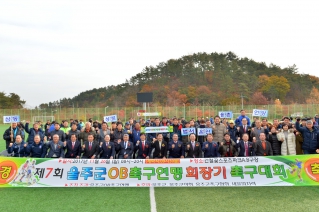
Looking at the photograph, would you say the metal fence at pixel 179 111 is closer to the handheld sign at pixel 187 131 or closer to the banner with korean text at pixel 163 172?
the handheld sign at pixel 187 131

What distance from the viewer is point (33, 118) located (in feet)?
144

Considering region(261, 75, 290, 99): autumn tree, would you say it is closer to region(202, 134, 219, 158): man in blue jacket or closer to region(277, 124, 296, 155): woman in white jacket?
region(277, 124, 296, 155): woman in white jacket

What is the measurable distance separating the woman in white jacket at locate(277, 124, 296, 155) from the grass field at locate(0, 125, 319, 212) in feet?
5.50

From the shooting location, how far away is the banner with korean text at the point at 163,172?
7.00 meters

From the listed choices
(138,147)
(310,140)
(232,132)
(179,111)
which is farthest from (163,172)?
(179,111)

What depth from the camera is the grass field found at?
5.88 metres

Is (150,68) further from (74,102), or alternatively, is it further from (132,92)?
(74,102)

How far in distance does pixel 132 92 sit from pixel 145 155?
Answer: 59.9 metres

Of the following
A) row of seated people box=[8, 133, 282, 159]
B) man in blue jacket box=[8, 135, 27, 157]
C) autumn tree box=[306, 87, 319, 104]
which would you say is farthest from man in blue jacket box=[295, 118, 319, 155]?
autumn tree box=[306, 87, 319, 104]

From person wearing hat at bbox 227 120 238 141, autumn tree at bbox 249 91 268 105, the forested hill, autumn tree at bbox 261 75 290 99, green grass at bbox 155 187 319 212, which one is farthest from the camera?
autumn tree at bbox 261 75 290 99

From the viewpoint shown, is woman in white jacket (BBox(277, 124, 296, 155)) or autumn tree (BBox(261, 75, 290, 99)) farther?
autumn tree (BBox(261, 75, 290, 99))

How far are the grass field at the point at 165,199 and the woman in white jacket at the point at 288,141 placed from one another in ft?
5.50

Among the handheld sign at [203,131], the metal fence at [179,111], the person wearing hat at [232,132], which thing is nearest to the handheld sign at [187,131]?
the handheld sign at [203,131]

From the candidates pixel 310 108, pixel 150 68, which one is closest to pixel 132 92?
pixel 150 68
